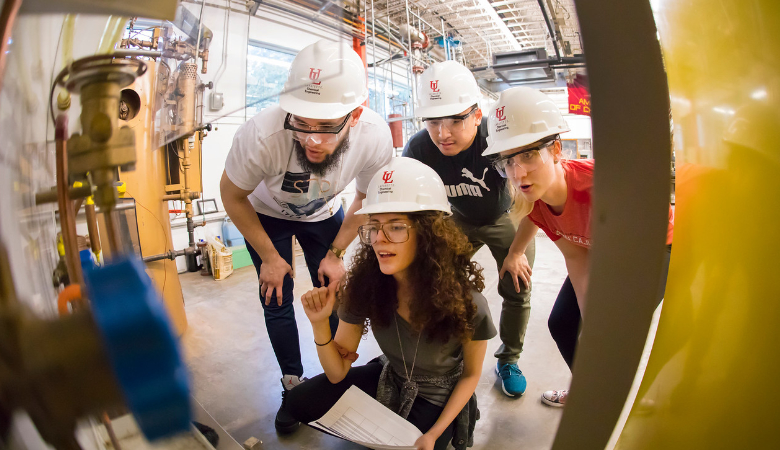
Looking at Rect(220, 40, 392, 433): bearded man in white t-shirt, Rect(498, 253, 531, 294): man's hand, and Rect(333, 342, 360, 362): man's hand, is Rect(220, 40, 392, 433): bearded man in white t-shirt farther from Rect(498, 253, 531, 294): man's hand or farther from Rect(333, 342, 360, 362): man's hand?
Rect(498, 253, 531, 294): man's hand

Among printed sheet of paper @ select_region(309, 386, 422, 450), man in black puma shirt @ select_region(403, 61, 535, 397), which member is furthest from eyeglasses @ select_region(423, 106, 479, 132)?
printed sheet of paper @ select_region(309, 386, 422, 450)

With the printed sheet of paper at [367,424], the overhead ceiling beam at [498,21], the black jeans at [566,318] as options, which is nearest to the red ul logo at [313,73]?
the overhead ceiling beam at [498,21]

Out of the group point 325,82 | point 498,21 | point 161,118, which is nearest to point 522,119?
point 498,21

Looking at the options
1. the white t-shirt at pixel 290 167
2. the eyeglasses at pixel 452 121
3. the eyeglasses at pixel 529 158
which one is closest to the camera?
the eyeglasses at pixel 529 158

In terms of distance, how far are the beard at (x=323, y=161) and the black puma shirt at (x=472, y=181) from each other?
15.4 inches

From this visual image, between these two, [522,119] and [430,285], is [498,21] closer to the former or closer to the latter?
[522,119]

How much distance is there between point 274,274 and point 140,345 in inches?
34.7

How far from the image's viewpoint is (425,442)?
86 centimetres

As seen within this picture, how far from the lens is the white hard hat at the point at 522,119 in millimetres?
550

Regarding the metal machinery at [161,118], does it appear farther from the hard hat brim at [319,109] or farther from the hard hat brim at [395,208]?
the hard hat brim at [395,208]

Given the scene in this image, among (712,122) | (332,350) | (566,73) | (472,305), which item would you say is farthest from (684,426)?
(332,350)

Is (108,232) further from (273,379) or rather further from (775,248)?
(273,379)

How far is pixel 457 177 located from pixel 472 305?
1.44ft

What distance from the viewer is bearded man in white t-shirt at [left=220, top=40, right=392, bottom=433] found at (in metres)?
0.71
